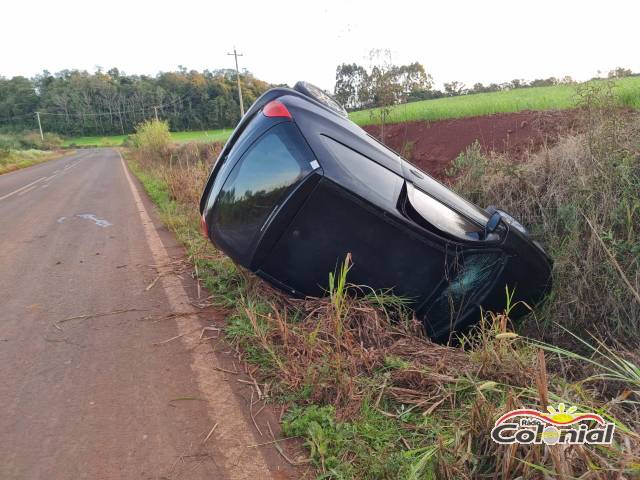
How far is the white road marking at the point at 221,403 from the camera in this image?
6.46 feet

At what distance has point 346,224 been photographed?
2.85 metres

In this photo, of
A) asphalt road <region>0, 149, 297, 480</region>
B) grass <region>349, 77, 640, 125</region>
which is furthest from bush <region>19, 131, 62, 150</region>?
asphalt road <region>0, 149, 297, 480</region>

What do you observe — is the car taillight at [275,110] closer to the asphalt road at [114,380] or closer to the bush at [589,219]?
the asphalt road at [114,380]

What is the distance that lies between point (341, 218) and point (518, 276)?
59.8 inches

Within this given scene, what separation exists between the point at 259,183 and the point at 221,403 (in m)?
1.44

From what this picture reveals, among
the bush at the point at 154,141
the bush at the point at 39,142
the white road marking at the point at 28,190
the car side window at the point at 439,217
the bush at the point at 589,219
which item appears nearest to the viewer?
the car side window at the point at 439,217

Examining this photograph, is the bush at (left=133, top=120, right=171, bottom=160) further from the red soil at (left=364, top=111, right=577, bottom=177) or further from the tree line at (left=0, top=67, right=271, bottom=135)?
the tree line at (left=0, top=67, right=271, bottom=135)

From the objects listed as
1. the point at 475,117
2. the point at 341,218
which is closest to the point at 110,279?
A: the point at 341,218

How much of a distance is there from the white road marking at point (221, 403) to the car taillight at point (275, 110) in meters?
1.75

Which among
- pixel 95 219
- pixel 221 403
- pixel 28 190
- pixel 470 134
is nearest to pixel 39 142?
pixel 28 190

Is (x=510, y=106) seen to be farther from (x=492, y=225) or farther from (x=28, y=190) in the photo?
(x=28, y=190)

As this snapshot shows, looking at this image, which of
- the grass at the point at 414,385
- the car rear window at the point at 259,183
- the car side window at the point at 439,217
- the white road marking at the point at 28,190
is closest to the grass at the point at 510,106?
the car side window at the point at 439,217

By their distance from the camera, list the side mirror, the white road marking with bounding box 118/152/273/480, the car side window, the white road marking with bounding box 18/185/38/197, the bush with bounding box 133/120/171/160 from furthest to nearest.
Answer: the bush with bounding box 133/120/171/160 < the white road marking with bounding box 18/185/38/197 < the side mirror < the car side window < the white road marking with bounding box 118/152/273/480

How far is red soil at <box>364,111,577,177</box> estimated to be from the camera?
8.70 metres
